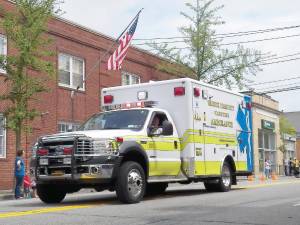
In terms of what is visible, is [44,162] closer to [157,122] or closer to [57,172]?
[57,172]

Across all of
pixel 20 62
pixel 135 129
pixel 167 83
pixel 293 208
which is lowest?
pixel 293 208

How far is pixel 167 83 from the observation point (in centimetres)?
1370

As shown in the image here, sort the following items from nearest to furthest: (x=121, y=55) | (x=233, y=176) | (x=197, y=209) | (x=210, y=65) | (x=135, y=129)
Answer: (x=197, y=209) < (x=135, y=129) < (x=233, y=176) < (x=121, y=55) < (x=210, y=65)

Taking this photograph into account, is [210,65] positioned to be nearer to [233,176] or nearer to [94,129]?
[233,176]

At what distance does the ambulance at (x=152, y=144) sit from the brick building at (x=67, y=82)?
8.60 metres

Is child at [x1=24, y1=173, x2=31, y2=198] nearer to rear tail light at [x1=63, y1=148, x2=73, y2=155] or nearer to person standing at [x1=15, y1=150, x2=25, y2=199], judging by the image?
person standing at [x1=15, y1=150, x2=25, y2=199]

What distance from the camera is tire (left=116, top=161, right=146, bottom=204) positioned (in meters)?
11.1

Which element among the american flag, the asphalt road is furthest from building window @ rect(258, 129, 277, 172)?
the asphalt road

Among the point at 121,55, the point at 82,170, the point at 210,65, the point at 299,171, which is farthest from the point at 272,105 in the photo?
the point at 82,170

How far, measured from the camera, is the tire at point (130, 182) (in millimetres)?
11086

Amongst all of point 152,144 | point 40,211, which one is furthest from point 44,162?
point 152,144

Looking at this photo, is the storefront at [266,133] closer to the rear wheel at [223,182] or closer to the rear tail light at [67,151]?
the rear wheel at [223,182]

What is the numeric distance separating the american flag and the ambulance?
337 inches

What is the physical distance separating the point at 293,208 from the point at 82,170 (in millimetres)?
4130
